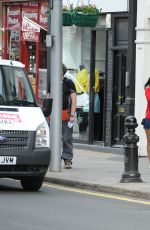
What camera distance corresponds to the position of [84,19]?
20.6m

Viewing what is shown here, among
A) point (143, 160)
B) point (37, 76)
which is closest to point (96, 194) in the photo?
point (143, 160)

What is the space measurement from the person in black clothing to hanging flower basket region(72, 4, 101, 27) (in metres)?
4.39

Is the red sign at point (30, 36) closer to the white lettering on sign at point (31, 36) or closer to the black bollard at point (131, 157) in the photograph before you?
the white lettering on sign at point (31, 36)

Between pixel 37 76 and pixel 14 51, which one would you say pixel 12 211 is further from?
pixel 14 51

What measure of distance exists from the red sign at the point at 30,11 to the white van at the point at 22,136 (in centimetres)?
988

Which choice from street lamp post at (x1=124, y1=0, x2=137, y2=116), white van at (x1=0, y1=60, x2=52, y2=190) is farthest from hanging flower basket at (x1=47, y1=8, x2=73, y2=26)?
white van at (x1=0, y1=60, x2=52, y2=190)

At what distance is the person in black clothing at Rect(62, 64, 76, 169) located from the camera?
16.3m

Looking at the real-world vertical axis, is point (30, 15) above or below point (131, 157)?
above

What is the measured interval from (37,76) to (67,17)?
2874mm

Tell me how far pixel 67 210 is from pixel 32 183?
225 centimetres

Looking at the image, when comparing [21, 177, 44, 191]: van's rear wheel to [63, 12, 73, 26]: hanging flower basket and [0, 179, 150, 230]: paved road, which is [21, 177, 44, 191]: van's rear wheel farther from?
[63, 12, 73, 26]: hanging flower basket

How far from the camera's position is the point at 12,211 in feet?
35.9

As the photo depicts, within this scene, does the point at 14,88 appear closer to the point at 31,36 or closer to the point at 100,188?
the point at 100,188

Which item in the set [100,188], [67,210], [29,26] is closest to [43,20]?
[29,26]
